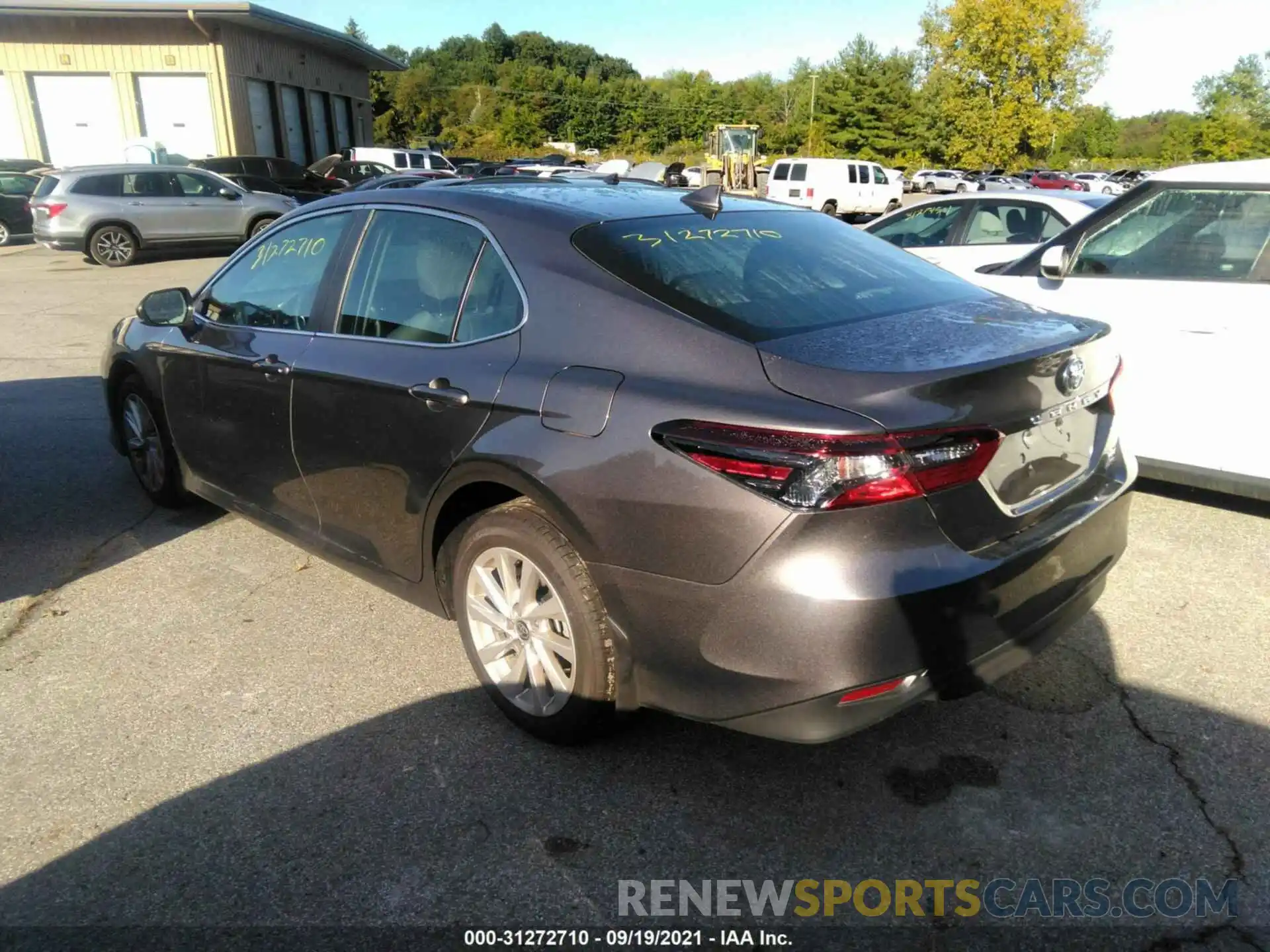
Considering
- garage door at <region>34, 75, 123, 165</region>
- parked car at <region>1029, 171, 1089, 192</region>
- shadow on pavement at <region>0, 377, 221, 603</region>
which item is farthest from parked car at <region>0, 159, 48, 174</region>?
parked car at <region>1029, 171, 1089, 192</region>

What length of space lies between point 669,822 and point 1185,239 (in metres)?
A: 4.06

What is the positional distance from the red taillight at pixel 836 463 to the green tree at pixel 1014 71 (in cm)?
6518

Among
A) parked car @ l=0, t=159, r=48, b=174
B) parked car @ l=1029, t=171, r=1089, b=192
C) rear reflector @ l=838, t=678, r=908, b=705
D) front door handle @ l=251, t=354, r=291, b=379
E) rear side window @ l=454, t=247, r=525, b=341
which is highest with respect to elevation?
rear side window @ l=454, t=247, r=525, b=341

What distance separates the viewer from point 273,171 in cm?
2309

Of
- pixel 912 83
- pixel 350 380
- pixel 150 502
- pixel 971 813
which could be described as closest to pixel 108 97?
pixel 150 502

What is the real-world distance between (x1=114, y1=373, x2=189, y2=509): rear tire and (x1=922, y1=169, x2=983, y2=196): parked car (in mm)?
39980

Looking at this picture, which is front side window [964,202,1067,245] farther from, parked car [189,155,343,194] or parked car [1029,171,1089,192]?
parked car [1029,171,1089,192]

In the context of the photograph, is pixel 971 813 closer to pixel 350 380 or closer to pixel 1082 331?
pixel 1082 331

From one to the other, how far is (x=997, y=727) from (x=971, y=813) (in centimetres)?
48

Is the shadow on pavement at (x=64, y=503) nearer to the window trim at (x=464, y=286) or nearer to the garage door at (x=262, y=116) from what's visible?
the window trim at (x=464, y=286)

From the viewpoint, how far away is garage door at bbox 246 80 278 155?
2947 cm

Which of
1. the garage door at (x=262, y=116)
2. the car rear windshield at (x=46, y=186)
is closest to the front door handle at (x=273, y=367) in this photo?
the car rear windshield at (x=46, y=186)

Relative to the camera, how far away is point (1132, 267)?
491 centimetres

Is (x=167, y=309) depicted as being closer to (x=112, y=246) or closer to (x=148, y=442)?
(x=148, y=442)
